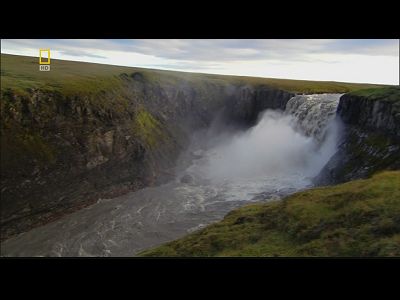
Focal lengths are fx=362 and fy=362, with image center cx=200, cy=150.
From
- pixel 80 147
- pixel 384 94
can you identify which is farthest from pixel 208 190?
pixel 384 94

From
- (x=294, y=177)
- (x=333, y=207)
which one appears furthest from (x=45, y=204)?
(x=294, y=177)

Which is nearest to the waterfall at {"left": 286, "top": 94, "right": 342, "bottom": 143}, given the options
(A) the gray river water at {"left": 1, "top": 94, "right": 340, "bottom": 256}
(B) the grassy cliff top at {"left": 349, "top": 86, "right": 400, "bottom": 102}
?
(A) the gray river water at {"left": 1, "top": 94, "right": 340, "bottom": 256}

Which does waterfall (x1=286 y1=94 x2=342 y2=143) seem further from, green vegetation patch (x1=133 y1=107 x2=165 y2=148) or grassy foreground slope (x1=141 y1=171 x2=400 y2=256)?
grassy foreground slope (x1=141 y1=171 x2=400 y2=256)

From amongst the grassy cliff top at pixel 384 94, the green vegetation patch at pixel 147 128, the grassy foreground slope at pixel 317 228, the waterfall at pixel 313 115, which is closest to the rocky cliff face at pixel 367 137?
the grassy cliff top at pixel 384 94

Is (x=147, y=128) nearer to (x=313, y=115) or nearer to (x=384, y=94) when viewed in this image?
(x=313, y=115)
